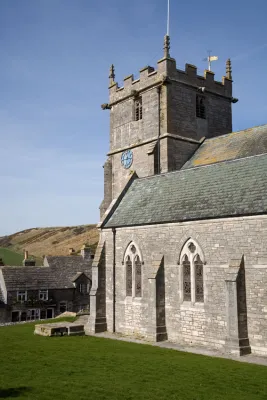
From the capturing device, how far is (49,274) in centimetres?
4694

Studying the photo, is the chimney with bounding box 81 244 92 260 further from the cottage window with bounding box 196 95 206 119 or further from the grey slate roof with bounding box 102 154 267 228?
the grey slate roof with bounding box 102 154 267 228

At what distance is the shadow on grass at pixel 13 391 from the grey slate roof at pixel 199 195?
10.9m

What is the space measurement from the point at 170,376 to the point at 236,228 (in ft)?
23.6

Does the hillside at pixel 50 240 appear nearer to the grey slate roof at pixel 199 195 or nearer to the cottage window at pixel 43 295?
the cottage window at pixel 43 295

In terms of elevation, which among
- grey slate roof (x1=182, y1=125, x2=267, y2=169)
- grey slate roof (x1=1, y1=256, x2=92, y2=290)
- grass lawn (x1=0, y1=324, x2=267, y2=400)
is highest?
grey slate roof (x1=182, y1=125, x2=267, y2=169)

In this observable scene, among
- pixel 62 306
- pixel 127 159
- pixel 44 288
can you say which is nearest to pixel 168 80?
pixel 127 159

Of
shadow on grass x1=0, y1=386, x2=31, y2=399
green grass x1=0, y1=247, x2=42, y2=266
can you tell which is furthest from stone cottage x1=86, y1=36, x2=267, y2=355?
green grass x1=0, y1=247, x2=42, y2=266

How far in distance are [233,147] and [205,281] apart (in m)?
12.0

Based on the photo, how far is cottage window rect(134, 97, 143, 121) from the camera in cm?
3388

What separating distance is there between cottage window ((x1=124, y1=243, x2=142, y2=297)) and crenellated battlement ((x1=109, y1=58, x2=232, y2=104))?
558 inches

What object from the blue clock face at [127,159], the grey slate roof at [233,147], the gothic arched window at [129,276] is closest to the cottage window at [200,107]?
the grey slate roof at [233,147]

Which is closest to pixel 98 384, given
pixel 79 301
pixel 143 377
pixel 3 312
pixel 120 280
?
pixel 143 377

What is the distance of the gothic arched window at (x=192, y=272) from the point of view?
20.0 metres

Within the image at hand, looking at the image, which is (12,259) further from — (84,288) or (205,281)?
(205,281)
